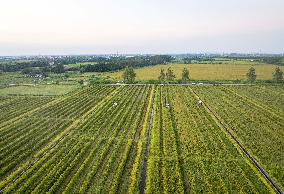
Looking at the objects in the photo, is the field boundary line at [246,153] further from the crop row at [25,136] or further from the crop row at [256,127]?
the crop row at [25,136]

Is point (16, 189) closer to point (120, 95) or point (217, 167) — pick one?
point (217, 167)

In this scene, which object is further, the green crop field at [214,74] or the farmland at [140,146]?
the green crop field at [214,74]

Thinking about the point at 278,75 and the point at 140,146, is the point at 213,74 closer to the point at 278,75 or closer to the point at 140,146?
the point at 278,75

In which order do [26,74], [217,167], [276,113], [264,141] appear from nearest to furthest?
[217,167], [264,141], [276,113], [26,74]

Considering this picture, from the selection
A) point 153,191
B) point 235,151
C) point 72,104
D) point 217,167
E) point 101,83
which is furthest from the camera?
point 101,83

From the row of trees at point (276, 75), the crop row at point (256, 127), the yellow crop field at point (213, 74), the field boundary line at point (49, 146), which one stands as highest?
the row of trees at point (276, 75)

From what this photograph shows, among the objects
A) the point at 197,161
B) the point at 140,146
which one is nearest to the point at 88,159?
the point at 140,146

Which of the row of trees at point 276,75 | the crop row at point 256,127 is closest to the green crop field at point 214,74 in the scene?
the row of trees at point 276,75

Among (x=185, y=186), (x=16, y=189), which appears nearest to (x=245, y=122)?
(x=185, y=186)
